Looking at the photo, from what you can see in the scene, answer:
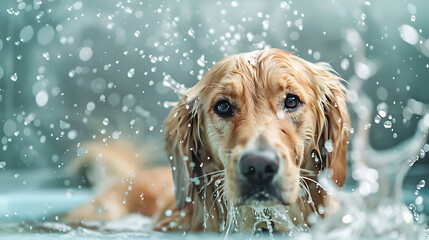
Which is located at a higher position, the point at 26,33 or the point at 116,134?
the point at 26,33

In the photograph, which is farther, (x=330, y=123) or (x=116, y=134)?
(x=116, y=134)

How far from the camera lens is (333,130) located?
254 cm

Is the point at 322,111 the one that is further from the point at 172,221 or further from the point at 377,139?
the point at 377,139

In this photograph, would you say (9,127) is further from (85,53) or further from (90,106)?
(85,53)

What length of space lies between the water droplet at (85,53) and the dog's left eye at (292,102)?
12.3ft

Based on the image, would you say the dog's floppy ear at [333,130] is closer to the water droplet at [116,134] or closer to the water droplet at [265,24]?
the water droplet at [265,24]

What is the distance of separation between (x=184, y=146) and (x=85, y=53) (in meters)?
3.43

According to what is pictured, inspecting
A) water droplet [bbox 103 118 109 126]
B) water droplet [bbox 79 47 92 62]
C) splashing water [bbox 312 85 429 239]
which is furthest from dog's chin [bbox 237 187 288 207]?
water droplet [bbox 79 47 92 62]

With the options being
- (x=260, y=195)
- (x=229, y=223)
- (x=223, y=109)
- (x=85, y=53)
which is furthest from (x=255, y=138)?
(x=85, y=53)

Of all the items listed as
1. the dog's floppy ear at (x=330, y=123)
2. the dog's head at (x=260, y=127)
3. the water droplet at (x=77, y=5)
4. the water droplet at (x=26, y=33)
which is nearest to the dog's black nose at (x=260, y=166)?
the dog's head at (x=260, y=127)

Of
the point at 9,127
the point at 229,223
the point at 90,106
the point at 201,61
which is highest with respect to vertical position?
the point at 201,61

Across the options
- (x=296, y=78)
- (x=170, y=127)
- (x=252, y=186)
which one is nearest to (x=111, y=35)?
(x=170, y=127)

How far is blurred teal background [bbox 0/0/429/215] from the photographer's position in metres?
4.76

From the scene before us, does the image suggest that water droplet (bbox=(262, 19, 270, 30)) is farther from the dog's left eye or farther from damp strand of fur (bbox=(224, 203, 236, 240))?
damp strand of fur (bbox=(224, 203, 236, 240))
